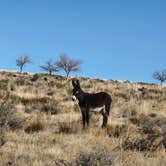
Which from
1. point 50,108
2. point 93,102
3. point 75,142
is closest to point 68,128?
point 75,142

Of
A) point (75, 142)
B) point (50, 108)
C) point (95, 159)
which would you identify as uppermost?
point (50, 108)

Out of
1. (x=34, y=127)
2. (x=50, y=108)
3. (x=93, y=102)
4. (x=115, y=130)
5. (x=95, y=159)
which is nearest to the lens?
(x=95, y=159)

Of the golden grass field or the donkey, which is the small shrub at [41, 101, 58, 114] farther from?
the donkey

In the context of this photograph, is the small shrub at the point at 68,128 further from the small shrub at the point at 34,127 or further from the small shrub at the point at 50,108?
the small shrub at the point at 50,108

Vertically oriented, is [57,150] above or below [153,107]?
below

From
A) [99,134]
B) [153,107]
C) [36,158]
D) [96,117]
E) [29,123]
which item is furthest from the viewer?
[153,107]

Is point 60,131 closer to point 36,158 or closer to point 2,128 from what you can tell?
point 2,128

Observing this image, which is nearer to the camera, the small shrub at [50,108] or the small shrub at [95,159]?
the small shrub at [95,159]

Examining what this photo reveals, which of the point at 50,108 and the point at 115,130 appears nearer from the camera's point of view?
the point at 115,130

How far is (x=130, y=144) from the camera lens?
1174 centimetres

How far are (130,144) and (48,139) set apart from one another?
1869mm

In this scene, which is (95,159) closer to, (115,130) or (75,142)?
(75,142)

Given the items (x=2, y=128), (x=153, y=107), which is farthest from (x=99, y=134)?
(x=153, y=107)

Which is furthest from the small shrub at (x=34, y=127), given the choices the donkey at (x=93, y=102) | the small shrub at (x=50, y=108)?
the small shrub at (x=50, y=108)
